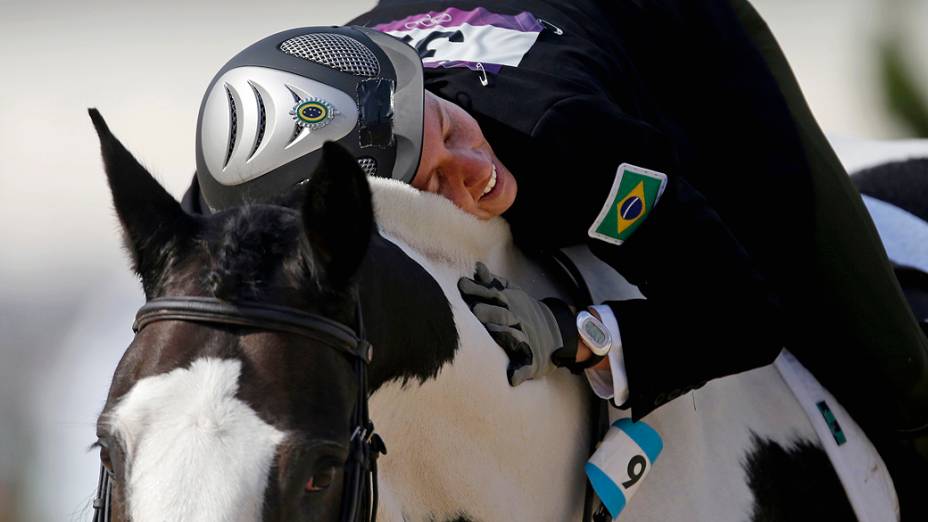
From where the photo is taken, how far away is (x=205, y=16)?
31.0 feet

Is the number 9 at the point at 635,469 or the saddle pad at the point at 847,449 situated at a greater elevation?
the number 9 at the point at 635,469

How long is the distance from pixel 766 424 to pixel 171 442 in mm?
1578

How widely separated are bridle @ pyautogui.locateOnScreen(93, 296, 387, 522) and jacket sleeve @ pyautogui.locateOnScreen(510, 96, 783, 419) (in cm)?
69

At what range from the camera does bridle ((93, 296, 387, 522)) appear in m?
1.63

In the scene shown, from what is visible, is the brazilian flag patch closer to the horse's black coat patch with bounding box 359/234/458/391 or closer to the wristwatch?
the wristwatch

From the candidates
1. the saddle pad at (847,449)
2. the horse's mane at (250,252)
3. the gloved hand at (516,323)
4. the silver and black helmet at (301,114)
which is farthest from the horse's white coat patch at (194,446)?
the saddle pad at (847,449)

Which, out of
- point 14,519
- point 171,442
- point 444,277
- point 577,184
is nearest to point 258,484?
point 171,442

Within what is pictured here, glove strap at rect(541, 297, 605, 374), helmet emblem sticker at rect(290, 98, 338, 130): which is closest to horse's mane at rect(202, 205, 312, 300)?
helmet emblem sticker at rect(290, 98, 338, 130)

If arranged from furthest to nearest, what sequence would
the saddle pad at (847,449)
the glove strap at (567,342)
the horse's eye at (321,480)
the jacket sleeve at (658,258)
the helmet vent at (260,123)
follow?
the saddle pad at (847,449) < the jacket sleeve at (658,258) < the glove strap at (567,342) < the helmet vent at (260,123) < the horse's eye at (321,480)

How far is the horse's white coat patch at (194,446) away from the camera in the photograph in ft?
4.79

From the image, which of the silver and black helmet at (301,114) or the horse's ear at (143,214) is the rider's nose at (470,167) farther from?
the horse's ear at (143,214)

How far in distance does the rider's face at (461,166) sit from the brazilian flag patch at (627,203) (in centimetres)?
18

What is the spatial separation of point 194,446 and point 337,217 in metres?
0.37

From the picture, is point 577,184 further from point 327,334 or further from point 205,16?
point 205,16
